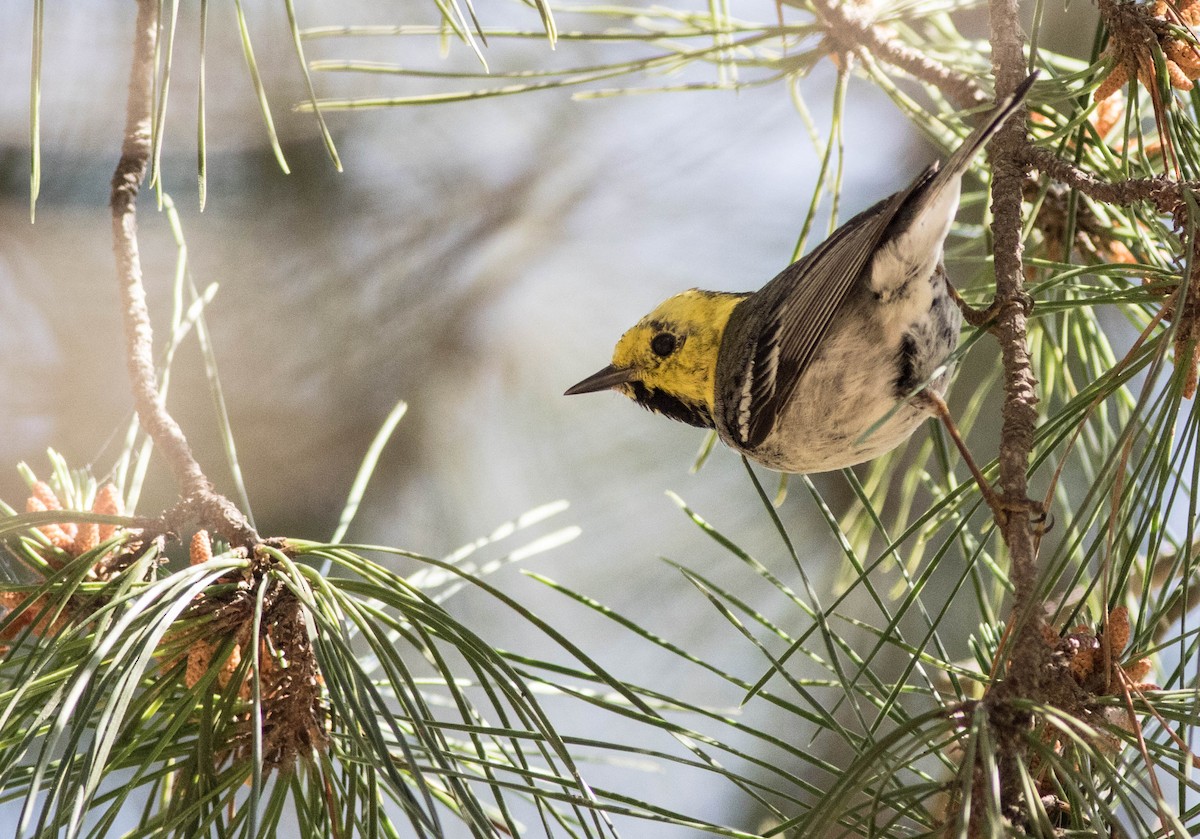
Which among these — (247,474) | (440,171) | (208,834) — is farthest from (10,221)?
(208,834)

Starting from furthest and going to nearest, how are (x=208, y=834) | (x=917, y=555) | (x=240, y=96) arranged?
(x=240, y=96) < (x=917, y=555) < (x=208, y=834)

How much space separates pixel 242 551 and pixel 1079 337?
1.07 metres

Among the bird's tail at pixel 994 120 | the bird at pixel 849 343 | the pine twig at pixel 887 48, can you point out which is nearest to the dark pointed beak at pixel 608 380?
the bird at pixel 849 343

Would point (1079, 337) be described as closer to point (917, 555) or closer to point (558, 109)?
point (917, 555)

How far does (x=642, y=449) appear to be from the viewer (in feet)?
8.50

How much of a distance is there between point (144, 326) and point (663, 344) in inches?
35.7

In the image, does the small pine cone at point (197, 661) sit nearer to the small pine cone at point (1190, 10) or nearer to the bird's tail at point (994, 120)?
the bird's tail at point (994, 120)

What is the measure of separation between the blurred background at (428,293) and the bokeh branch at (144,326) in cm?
66

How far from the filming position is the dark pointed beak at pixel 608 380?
1806 millimetres

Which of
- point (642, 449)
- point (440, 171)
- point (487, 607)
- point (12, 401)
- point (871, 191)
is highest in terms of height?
point (440, 171)

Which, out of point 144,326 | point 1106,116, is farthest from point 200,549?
point 1106,116

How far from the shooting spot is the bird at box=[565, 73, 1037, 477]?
1.43 m

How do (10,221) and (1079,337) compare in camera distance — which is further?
(10,221)

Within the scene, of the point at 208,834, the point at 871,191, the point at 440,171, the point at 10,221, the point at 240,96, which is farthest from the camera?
the point at 871,191
